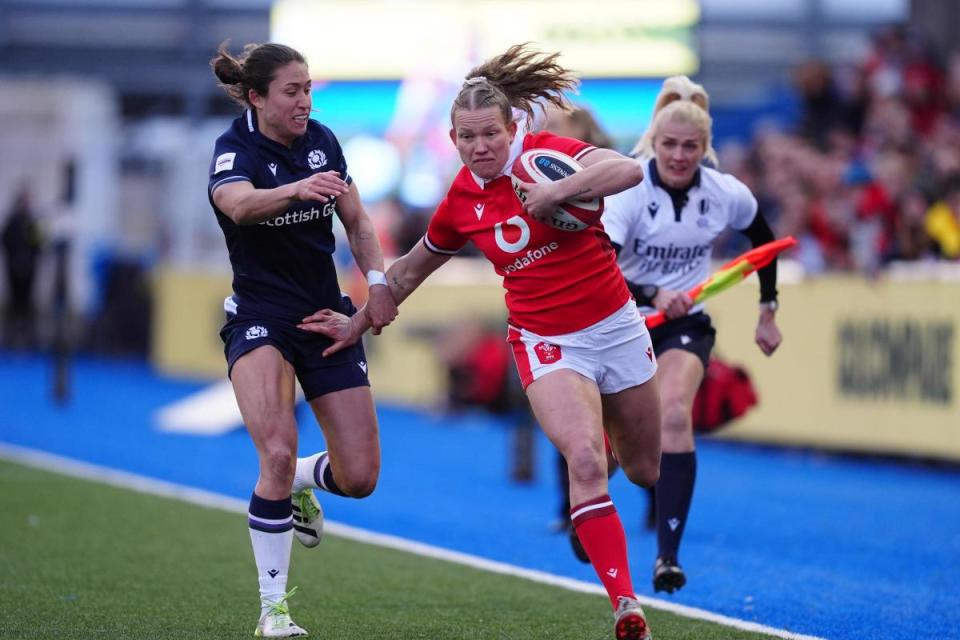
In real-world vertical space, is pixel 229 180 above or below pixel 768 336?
above

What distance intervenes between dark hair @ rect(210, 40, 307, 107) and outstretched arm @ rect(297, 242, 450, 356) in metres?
0.92

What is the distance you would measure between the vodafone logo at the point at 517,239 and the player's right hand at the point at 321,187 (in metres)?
0.62

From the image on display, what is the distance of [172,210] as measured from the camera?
102 ft

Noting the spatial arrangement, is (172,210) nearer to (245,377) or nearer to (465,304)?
(465,304)

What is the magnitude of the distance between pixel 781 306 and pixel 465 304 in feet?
16.9

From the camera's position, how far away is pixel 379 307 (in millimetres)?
6980

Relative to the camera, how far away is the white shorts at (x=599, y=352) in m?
6.44

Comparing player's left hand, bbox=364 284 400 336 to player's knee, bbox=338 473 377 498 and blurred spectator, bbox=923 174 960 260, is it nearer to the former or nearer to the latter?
player's knee, bbox=338 473 377 498

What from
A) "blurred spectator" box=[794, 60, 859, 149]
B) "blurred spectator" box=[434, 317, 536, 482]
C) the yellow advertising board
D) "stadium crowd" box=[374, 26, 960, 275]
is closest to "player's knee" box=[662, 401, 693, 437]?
the yellow advertising board

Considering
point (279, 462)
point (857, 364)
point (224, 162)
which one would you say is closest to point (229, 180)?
point (224, 162)

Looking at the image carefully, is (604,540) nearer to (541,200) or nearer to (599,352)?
(599,352)

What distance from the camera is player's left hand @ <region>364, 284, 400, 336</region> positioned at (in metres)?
6.98

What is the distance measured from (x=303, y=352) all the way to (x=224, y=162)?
85cm

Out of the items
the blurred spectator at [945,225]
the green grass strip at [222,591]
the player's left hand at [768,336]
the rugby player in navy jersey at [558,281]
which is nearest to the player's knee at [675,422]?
the player's left hand at [768,336]
